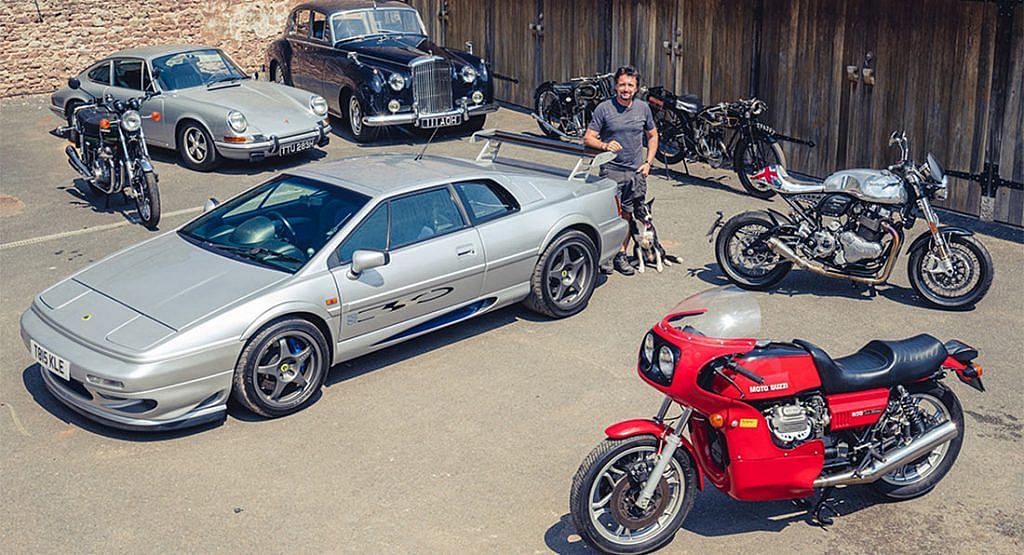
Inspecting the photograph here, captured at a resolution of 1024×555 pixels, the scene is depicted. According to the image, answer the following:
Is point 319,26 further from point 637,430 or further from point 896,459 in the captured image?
point 896,459

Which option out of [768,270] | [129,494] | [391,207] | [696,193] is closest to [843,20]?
[696,193]

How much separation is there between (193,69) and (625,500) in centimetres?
1122

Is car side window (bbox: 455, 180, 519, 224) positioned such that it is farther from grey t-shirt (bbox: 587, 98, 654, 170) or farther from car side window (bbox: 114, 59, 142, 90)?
car side window (bbox: 114, 59, 142, 90)

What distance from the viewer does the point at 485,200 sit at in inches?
336

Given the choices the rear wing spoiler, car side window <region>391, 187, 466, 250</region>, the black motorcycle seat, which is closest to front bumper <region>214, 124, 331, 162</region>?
the rear wing spoiler

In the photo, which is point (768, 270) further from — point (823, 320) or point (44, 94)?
point (44, 94)

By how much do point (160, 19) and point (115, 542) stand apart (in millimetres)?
16686

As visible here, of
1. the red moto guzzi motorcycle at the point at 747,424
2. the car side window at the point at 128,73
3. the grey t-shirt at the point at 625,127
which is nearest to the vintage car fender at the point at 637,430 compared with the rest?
the red moto guzzi motorcycle at the point at 747,424

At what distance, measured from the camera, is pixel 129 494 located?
20.5ft

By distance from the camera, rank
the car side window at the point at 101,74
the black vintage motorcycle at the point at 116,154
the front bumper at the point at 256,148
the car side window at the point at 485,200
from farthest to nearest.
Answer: the car side window at the point at 101,74 < the front bumper at the point at 256,148 < the black vintage motorcycle at the point at 116,154 < the car side window at the point at 485,200

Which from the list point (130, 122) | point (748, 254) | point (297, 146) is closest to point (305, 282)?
point (748, 254)

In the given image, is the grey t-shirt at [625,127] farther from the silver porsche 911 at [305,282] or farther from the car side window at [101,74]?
the car side window at [101,74]

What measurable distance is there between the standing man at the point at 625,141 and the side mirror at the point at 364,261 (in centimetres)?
310

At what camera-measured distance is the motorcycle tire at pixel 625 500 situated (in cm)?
537
